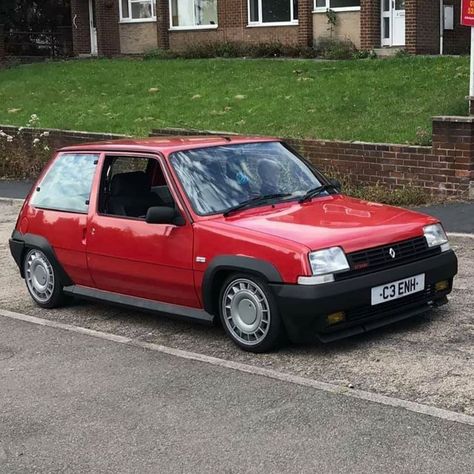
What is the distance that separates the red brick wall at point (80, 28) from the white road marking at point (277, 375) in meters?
27.0

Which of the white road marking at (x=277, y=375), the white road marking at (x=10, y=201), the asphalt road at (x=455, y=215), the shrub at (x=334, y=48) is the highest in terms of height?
the shrub at (x=334, y=48)

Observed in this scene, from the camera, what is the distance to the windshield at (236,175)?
6.41 m

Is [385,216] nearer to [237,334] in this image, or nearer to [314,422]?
[237,334]

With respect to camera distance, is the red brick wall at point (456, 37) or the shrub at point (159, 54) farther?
the shrub at point (159, 54)

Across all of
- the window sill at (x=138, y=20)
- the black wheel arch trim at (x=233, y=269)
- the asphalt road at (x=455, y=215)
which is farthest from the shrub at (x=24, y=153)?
the window sill at (x=138, y=20)

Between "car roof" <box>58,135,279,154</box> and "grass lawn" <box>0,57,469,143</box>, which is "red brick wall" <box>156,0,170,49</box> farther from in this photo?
"car roof" <box>58,135,279,154</box>

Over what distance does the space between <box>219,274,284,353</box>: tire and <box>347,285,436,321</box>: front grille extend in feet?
1.76

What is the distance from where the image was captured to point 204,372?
561cm

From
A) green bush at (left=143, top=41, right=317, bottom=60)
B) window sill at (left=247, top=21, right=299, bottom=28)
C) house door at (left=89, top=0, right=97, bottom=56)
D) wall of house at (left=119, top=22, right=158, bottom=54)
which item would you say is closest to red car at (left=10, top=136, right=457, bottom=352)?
green bush at (left=143, top=41, right=317, bottom=60)

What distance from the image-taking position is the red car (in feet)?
18.5

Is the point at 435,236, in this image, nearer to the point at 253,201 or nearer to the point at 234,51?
the point at 253,201

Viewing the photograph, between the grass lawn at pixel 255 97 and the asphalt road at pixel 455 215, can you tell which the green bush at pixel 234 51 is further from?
the asphalt road at pixel 455 215

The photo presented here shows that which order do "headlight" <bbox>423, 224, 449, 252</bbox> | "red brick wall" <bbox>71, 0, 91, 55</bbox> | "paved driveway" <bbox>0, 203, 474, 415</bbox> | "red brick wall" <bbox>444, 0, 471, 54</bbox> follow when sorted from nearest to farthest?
"paved driveway" <bbox>0, 203, 474, 415</bbox>, "headlight" <bbox>423, 224, 449, 252</bbox>, "red brick wall" <bbox>444, 0, 471, 54</bbox>, "red brick wall" <bbox>71, 0, 91, 55</bbox>

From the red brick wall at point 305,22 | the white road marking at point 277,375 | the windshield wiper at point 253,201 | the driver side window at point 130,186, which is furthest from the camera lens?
the red brick wall at point 305,22
